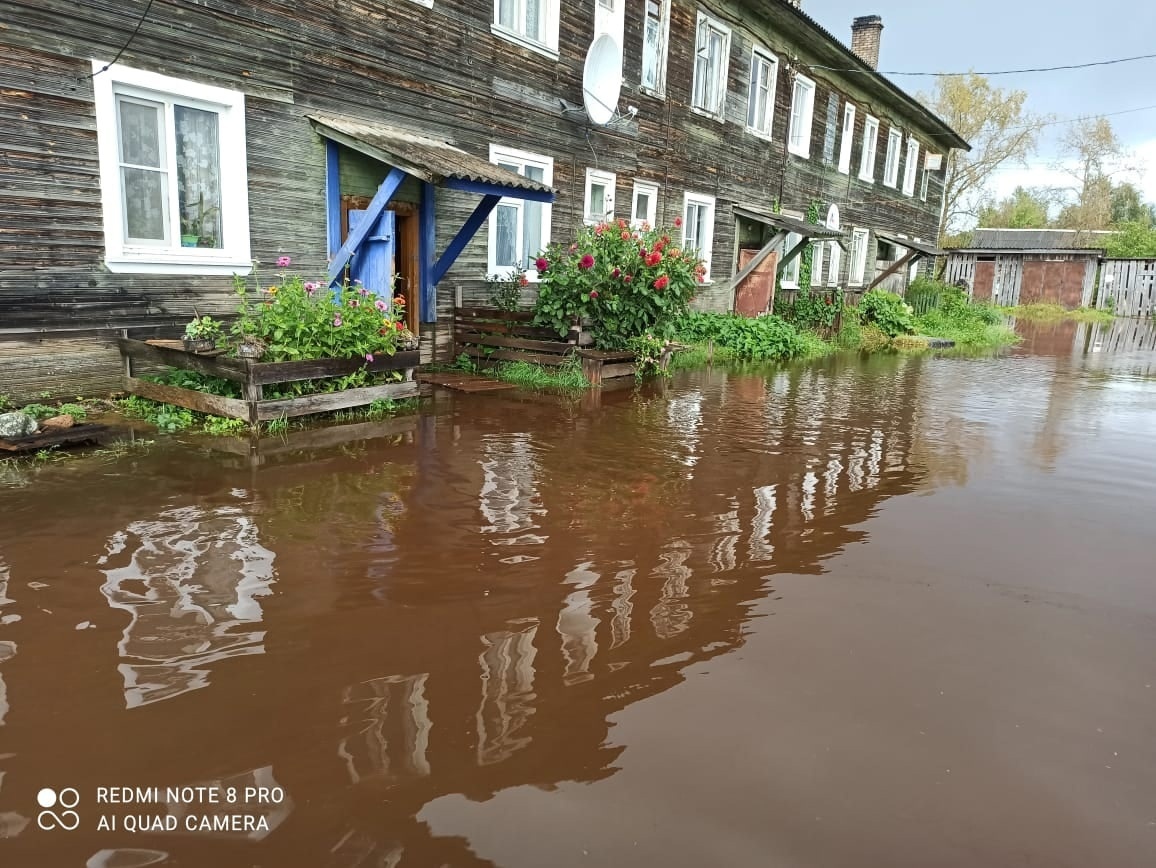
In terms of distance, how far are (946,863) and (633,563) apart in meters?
2.37

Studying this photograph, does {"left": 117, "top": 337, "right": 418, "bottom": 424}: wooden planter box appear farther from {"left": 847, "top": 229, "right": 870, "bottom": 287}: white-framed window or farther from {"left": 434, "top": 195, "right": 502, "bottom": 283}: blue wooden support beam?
{"left": 847, "top": 229, "right": 870, "bottom": 287}: white-framed window

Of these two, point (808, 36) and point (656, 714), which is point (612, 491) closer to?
point (656, 714)

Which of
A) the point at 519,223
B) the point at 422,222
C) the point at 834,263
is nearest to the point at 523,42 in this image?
the point at 519,223

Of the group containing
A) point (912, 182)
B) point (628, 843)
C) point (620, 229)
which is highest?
point (912, 182)

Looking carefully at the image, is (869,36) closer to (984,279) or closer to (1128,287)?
(984,279)

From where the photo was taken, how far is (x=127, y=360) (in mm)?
7699

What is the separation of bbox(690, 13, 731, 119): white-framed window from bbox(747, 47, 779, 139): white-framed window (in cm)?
133

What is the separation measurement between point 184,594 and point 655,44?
45.7ft

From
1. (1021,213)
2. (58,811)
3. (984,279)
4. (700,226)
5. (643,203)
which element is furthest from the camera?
(1021,213)

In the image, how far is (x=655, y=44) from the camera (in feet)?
48.1

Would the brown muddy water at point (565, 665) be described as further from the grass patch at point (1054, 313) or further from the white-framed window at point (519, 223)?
the grass patch at point (1054, 313)

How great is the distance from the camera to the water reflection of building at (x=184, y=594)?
315 cm

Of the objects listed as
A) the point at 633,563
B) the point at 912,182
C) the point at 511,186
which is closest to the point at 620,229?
the point at 511,186

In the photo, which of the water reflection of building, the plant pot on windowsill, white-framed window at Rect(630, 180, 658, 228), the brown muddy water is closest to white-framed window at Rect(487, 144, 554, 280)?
white-framed window at Rect(630, 180, 658, 228)
